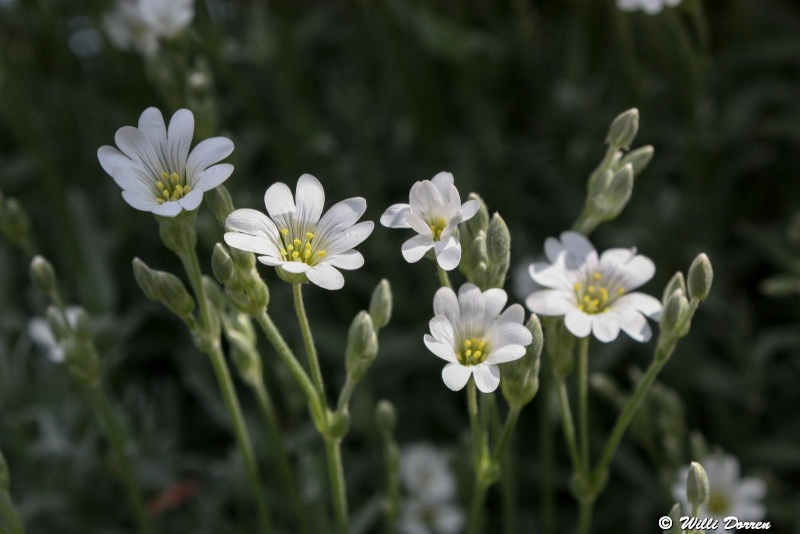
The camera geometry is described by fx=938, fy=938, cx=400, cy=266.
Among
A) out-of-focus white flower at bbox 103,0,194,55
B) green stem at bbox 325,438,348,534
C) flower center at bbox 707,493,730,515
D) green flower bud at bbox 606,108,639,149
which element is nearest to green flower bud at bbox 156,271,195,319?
green stem at bbox 325,438,348,534

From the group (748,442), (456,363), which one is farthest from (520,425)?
(456,363)

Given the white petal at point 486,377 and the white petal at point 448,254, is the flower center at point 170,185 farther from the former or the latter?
the white petal at point 486,377

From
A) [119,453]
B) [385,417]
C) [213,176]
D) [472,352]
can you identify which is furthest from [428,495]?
[213,176]

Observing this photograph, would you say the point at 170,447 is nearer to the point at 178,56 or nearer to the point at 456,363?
the point at 178,56

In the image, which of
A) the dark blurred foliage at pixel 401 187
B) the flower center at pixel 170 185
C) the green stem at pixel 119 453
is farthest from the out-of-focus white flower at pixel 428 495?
the flower center at pixel 170 185

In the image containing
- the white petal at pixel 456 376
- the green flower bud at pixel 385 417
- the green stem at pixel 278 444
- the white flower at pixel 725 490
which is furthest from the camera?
the white flower at pixel 725 490

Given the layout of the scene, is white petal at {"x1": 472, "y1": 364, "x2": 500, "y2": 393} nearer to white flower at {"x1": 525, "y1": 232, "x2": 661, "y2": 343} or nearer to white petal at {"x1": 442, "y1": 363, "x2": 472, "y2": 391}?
white petal at {"x1": 442, "y1": 363, "x2": 472, "y2": 391}

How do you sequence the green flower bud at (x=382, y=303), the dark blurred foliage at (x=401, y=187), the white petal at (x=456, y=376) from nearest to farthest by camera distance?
the white petal at (x=456, y=376), the green flower bud at (x=382, y=303), the dark blurred foliage at (x=401, y=187)
